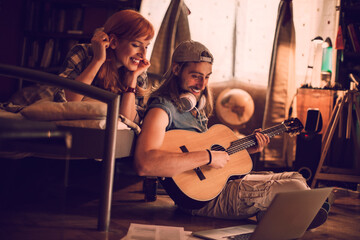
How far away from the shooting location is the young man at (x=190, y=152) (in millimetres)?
1608

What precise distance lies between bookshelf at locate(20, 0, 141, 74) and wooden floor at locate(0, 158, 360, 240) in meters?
1.81

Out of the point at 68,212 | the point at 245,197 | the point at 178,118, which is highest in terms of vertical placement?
the point at 178,118

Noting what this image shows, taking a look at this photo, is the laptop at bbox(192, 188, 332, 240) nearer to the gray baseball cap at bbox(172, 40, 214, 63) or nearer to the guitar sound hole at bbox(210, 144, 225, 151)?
the guitar sound hole at bbox(210, 144, 225, 151)

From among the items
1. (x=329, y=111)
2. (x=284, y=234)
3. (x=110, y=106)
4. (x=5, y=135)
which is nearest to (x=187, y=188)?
(x=284, y=234)

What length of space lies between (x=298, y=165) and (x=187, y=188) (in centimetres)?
160

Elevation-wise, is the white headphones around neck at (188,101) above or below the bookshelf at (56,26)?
below

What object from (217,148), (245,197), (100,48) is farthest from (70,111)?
(245,197)

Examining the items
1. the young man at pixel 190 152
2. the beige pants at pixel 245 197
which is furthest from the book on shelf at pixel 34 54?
the beige pants at pixel 245 197

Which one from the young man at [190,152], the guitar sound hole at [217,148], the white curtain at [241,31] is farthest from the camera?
the white curtain at [241,31]

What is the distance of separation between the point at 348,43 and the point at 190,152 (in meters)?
2.48

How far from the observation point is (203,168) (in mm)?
1749

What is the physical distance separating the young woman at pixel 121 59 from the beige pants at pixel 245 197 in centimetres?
57

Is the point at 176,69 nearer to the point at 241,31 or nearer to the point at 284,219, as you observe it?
the point at 284,219

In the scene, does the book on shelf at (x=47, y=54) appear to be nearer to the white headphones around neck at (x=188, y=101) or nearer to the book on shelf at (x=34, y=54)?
the book on shelf at (x=34, y=54)
